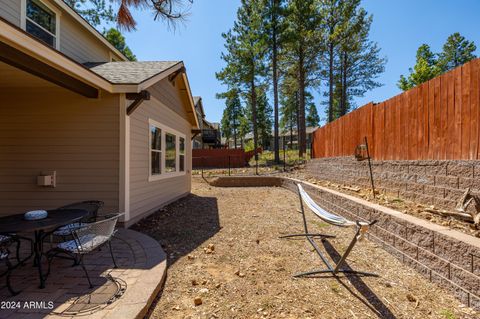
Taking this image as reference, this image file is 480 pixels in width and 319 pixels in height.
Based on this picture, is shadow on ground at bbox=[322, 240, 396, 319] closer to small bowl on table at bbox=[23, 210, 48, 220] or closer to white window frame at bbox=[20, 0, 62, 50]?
small bowl on table at bbox=[23, 210, 48, 220]

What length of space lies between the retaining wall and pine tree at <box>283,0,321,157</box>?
1436 cm

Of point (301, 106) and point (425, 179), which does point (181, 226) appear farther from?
point (301, 106)

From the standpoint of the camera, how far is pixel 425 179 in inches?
150

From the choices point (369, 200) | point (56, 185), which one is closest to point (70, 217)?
point (56, 185)

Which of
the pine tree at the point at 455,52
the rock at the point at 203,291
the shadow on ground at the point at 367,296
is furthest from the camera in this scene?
the pine tree at the point at 455,52

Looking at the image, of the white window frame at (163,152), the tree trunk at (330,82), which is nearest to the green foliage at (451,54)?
the tree trunk at (330,82)

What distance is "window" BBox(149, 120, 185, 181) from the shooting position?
619cm

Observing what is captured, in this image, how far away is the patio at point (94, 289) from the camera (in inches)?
82.0

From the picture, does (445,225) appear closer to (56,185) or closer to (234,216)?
(234,216)

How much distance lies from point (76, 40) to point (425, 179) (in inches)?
380

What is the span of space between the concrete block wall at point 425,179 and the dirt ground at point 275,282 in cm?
110

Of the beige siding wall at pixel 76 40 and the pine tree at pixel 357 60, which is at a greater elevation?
the pine tree at pixel 357 60

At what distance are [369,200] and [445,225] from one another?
170 centimetres

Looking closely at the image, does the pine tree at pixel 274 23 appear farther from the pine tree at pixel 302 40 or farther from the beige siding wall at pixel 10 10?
the beige siding wall at pixel 10 10
